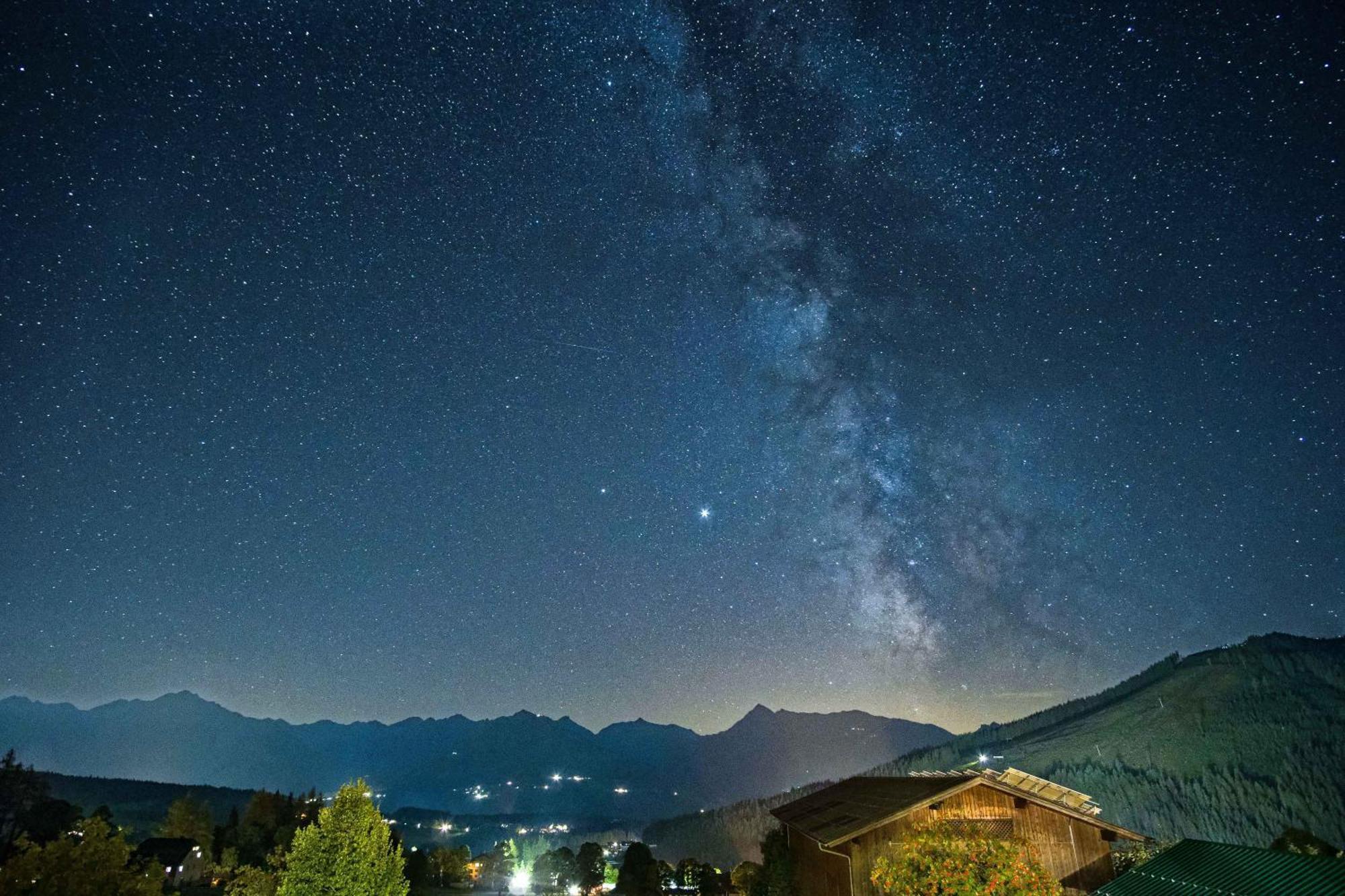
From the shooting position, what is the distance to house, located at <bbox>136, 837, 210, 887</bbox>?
198 ft

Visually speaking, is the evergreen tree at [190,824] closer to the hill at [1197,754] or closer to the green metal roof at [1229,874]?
the hill at [1197,754]

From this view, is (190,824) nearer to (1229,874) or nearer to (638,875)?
(638,875)

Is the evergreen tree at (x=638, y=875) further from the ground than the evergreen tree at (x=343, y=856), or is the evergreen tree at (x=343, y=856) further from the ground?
the evergreen tree at (x=343, y=856)

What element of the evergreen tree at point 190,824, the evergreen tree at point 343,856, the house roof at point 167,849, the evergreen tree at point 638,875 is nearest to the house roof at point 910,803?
the evergreen tree at point 343,856

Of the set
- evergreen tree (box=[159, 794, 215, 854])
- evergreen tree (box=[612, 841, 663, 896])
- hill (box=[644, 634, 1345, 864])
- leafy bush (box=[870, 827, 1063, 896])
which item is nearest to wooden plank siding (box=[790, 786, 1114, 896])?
leafy bush (box=[870, 827, 1063, 896])

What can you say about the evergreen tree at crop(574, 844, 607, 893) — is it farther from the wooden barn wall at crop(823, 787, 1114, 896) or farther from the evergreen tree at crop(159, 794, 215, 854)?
the wooden barn wall at crop(823, 787, 1114, 896)

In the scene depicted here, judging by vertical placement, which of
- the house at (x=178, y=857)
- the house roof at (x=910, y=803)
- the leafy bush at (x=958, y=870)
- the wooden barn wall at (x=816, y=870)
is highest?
the house roof at (x=910, y=803)

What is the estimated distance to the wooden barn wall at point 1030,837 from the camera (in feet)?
75.3

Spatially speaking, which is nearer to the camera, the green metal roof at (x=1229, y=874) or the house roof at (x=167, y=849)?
the green metal roof at (x=1229, y=874)

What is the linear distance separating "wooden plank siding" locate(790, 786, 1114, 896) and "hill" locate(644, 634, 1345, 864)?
88418mm

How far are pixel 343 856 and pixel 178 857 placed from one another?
206ft

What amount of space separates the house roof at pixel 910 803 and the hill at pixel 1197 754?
87813 mm

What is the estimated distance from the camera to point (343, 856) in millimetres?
19203

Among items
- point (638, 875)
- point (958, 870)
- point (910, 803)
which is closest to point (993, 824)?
point (910, 803)
